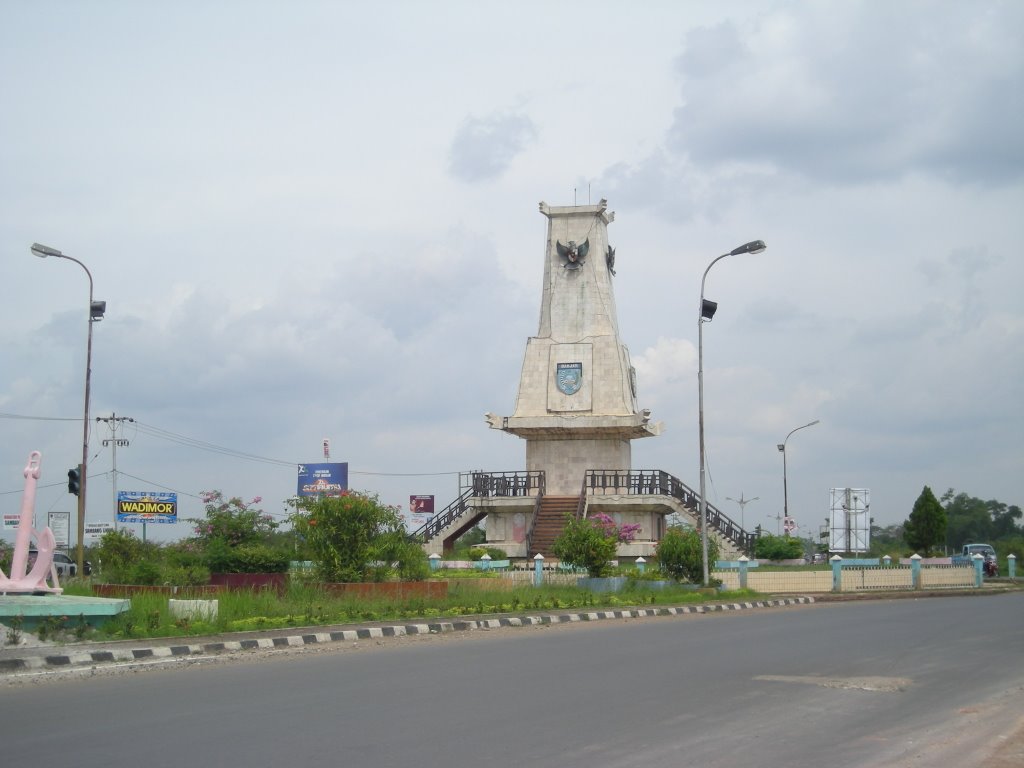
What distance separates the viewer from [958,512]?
343 ft

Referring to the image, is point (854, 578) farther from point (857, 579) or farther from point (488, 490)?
point (488, 490)

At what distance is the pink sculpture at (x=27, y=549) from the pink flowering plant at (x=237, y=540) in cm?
591

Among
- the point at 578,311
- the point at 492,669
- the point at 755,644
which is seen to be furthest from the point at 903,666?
the point at 578,311

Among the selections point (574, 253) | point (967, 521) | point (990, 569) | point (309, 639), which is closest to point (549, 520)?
point (574, 253)

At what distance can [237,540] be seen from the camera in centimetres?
2411

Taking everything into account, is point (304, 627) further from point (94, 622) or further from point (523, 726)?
point (523, 726)

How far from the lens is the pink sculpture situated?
1683 cm

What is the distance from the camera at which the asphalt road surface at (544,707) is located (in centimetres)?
788

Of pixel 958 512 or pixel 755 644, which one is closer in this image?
pixel 755 644

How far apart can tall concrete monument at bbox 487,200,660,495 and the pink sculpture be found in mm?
29002

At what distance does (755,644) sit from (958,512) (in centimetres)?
9720

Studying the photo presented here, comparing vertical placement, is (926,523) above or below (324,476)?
below

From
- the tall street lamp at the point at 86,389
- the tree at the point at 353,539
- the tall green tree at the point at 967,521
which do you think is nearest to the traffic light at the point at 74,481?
the tall street lamp at the point at 86,389

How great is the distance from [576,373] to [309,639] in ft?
100
